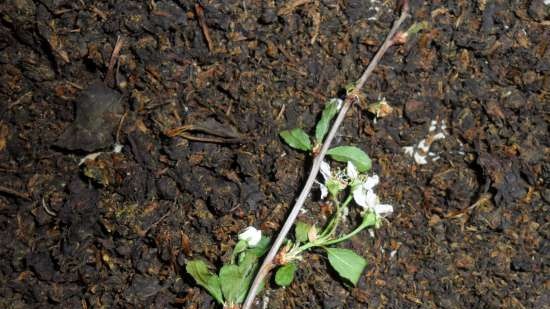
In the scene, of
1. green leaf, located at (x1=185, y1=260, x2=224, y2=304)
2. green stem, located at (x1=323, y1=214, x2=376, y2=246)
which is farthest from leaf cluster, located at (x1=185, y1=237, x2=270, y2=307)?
green stem, located at (x1=323, y1=214, x2=376, y2=246)

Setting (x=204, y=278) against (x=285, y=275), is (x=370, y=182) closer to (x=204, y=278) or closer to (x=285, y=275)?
(x=285, y=275)

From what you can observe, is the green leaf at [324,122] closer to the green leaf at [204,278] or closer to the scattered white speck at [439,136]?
the scattered white speck at [439,136]

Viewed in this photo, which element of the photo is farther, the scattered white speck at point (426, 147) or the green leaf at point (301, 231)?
the scattered white speck at point (426, 147)

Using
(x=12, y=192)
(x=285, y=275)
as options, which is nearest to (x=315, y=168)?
(x=285, y=275)

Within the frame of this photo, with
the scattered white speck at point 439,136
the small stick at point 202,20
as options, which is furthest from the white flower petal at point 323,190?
the small stick at point 202,20

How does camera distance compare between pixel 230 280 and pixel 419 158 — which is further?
pixel 419 158

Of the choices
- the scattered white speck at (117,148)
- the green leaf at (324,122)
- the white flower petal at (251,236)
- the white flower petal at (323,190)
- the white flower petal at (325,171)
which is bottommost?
the white flower petal at (251,236)

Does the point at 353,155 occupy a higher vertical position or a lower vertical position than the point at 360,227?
higher

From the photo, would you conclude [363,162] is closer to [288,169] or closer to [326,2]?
[288,169]
